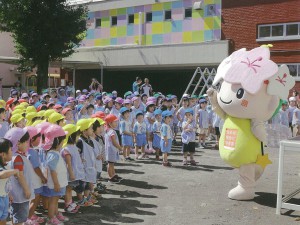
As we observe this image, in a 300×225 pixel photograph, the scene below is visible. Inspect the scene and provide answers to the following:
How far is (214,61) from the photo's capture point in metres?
25.2

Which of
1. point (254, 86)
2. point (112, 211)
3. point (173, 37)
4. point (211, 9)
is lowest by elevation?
point (112, 211)

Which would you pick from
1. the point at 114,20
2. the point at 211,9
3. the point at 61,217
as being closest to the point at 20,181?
the point at 61,217

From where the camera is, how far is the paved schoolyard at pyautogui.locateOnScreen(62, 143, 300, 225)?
283 inches

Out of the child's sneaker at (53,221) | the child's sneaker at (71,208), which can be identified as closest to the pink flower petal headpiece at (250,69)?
the child's sneaker at (71,208)

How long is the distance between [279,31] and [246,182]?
705 inches

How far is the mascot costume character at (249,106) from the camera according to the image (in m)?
8.06

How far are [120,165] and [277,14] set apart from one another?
16343mm

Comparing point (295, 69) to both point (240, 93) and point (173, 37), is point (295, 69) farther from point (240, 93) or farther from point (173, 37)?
point (240, 93)

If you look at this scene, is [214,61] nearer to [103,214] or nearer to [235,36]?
[235,36]

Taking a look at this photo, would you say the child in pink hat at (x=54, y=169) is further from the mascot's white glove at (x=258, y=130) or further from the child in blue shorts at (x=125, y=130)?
the child in blue shorts at (x=125, y=130)

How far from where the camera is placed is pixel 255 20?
25.0m

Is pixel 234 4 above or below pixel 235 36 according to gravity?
above

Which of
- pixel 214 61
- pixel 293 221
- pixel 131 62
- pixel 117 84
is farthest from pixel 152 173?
pixel 117 84

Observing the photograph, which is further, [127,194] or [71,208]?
[127,194]
